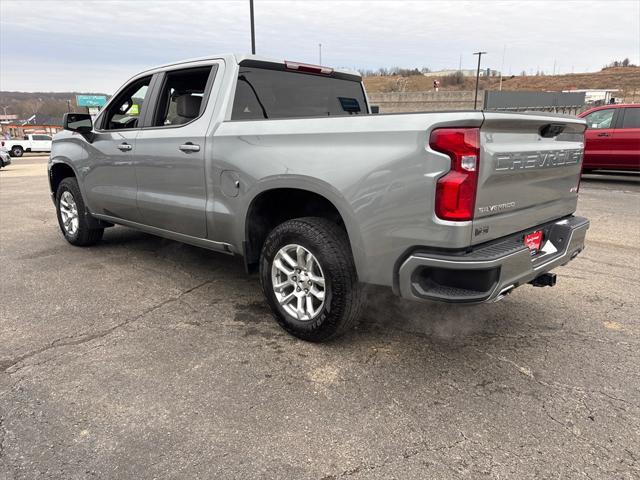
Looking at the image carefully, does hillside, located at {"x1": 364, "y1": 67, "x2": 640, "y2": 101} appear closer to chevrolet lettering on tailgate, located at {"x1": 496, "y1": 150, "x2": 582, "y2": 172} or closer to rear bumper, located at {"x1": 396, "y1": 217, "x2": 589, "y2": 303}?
chevrolet lettering on tailgate, located at {"x1": 496, "y1": 150, "x2": 582, "y2": 172}

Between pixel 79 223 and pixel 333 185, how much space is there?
3890 mm

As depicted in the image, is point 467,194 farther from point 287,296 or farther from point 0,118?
point 0,118

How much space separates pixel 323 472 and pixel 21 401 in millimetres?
1692

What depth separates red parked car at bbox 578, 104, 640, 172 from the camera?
10328 mm

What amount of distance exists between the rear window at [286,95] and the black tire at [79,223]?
266 cm

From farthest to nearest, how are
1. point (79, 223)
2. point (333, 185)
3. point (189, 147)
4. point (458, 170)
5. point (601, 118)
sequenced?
point (601, 118)
point (79, 223)
point (189, 147)
point (333, 185)
point (458, 170)

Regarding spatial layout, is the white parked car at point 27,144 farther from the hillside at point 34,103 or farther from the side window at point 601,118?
the hillside at point 34,103

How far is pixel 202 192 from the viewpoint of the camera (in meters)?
3.70

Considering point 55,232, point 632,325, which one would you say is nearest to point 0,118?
point 55,232

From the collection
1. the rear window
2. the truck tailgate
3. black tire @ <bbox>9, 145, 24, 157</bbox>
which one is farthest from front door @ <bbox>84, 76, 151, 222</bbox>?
black tire @ <bbox>9, 145, 24, 157</bbox>

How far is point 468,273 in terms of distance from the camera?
246 cm

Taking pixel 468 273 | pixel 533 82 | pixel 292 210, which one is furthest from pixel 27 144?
pixel 533 82

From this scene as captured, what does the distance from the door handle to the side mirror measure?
1.74 metres

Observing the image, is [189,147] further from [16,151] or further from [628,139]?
[16,151]
